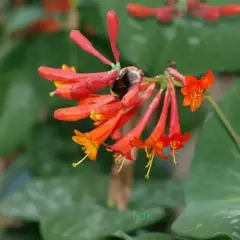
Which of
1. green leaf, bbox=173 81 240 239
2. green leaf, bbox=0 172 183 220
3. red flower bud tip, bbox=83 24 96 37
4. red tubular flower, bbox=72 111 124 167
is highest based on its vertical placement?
red tubular flower, bbox=72 111 124 167

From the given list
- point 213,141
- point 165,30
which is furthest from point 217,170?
point 165,30

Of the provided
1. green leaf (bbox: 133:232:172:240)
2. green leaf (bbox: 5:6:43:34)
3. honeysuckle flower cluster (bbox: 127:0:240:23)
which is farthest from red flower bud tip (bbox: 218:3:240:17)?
green leaf (bbox: 5:6:43:34)

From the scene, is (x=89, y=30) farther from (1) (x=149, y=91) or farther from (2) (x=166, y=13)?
(1) (x=149, y=91)

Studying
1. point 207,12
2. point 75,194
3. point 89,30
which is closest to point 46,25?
point 89,30

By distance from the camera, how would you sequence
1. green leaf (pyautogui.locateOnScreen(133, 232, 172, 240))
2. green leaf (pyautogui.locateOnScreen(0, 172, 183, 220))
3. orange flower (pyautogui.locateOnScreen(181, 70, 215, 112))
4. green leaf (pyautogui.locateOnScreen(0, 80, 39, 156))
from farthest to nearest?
green leaf (pyautogui.locateOnScreen(0, 80, 39, 156)) → green leaf (pyautogui.locateOnScreen(0, 172, 183, 220)) → green leaf (pyautogui.locateOnScreen(133, 232, 172, 240)) → orange flower (pyautogui.locateOnScreen(181, 70, 215, 112))

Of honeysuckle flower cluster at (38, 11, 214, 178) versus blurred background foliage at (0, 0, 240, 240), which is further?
blurred background foliage at (0, 0, 240, 240)

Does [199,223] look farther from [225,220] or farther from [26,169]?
[26,169]

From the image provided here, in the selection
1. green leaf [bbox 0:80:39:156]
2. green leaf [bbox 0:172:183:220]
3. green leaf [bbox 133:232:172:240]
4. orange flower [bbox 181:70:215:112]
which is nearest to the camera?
orange flower [bbox 181:70:215:112]

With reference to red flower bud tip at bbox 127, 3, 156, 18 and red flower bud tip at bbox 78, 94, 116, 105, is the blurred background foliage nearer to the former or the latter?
red flower bud tip at bbox 127, 3, 156, 18
